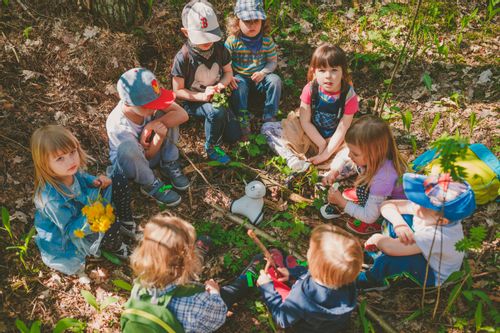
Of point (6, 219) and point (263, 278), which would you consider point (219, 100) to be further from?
point (6, 219)

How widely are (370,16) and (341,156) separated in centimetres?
238

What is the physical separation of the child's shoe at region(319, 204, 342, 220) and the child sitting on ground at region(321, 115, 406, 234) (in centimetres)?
13

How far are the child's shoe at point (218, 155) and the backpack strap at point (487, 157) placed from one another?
221cm

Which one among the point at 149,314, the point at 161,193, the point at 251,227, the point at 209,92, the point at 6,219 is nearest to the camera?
the point at 149,314

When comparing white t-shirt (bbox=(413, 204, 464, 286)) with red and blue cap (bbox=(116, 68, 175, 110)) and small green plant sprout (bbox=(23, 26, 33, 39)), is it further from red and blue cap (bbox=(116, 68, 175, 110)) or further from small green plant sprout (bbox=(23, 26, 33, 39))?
small green plant sprout (bbox=(23, 26, 33, 39))

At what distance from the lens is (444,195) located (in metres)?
2.54

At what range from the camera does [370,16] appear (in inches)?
207

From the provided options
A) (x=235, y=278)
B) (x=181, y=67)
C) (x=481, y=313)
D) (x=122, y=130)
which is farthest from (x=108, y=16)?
(x=481, y=313)

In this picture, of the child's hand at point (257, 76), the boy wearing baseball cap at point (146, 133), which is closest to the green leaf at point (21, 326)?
the boy wearing baseball cap at point (146, 133)

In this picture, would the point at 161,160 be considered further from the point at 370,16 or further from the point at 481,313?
the point at 370,16

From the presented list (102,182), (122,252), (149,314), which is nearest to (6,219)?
(102,182)

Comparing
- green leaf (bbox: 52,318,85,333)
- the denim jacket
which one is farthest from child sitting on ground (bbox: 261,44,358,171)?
green leaf (bbox: 52,318,85,333)

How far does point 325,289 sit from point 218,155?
1.89 m

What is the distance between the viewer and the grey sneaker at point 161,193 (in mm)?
3660
